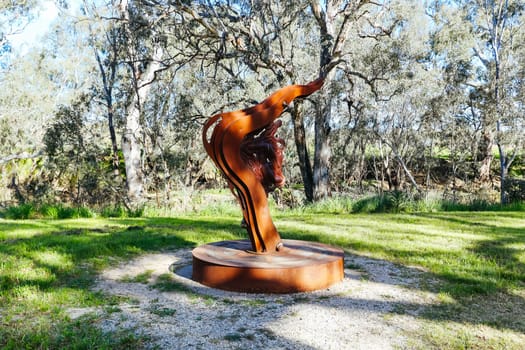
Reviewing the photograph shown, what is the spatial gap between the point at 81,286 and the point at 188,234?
3300mm

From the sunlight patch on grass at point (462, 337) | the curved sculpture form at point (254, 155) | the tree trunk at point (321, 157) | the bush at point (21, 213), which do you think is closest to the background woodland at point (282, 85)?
the tree trunk at point (321, 157)

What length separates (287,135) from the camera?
20641 millimetres

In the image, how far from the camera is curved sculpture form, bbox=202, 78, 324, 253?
17.2 feet

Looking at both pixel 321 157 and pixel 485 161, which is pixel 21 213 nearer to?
pixel 321 157

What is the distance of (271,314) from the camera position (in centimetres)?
409

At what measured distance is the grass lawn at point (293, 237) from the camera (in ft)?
11.8

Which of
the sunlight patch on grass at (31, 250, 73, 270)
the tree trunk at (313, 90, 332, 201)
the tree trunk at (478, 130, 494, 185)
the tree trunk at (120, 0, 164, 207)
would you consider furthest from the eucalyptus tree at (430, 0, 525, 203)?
the sunlight patch on grass at (31, 250, 73, 270)

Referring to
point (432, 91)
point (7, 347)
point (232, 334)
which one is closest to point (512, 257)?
point (232, 334)

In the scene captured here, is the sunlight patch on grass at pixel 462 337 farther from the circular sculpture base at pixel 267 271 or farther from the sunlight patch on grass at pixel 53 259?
the sunlight patch on grass at pixel 53 259

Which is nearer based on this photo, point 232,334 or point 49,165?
point 232,334

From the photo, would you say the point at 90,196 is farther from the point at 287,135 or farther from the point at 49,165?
the point at 287,135

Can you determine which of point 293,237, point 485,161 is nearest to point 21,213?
point 293,237

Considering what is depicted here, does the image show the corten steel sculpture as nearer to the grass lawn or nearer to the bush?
the grass lawn

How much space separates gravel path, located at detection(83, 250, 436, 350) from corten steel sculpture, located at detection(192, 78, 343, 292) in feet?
0.49
